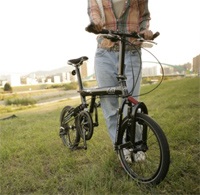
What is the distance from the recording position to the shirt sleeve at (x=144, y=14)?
2.74 metres

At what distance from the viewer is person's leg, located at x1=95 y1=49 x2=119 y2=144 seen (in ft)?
8.89

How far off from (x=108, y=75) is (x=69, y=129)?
143cm

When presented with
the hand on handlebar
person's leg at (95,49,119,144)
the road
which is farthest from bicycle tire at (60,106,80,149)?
the road

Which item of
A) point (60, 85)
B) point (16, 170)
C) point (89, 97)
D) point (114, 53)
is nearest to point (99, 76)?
point (114, 53)

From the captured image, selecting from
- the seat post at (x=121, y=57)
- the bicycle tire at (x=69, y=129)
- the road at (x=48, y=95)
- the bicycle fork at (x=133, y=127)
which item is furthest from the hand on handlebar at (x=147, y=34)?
the road at (x=48, y=95)

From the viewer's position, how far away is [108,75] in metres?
2.72

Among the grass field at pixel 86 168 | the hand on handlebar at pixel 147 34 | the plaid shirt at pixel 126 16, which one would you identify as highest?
the plaid shirt at pixel 126 16

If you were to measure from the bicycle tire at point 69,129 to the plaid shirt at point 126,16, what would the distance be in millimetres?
1298

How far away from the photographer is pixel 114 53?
2.71 meters

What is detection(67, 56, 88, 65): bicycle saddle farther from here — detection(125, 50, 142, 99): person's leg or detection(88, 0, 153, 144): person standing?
detection(125, 50, 142, 99): person's leg

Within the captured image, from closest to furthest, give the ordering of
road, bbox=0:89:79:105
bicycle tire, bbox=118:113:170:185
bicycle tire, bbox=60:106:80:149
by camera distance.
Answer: bicycle tire, bbox=118:113:170:185 < bicycle tire, bbox=60:106:80:149 < road, bbox=0:89:79:105

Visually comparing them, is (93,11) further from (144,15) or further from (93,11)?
(144,15)

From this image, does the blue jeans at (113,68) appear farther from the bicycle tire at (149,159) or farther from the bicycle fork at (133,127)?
the bicycle tire at (149,159)

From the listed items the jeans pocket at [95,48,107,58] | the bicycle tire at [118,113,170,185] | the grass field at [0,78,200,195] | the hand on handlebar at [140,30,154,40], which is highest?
the hand on handlebar at [140,30,154,40]
